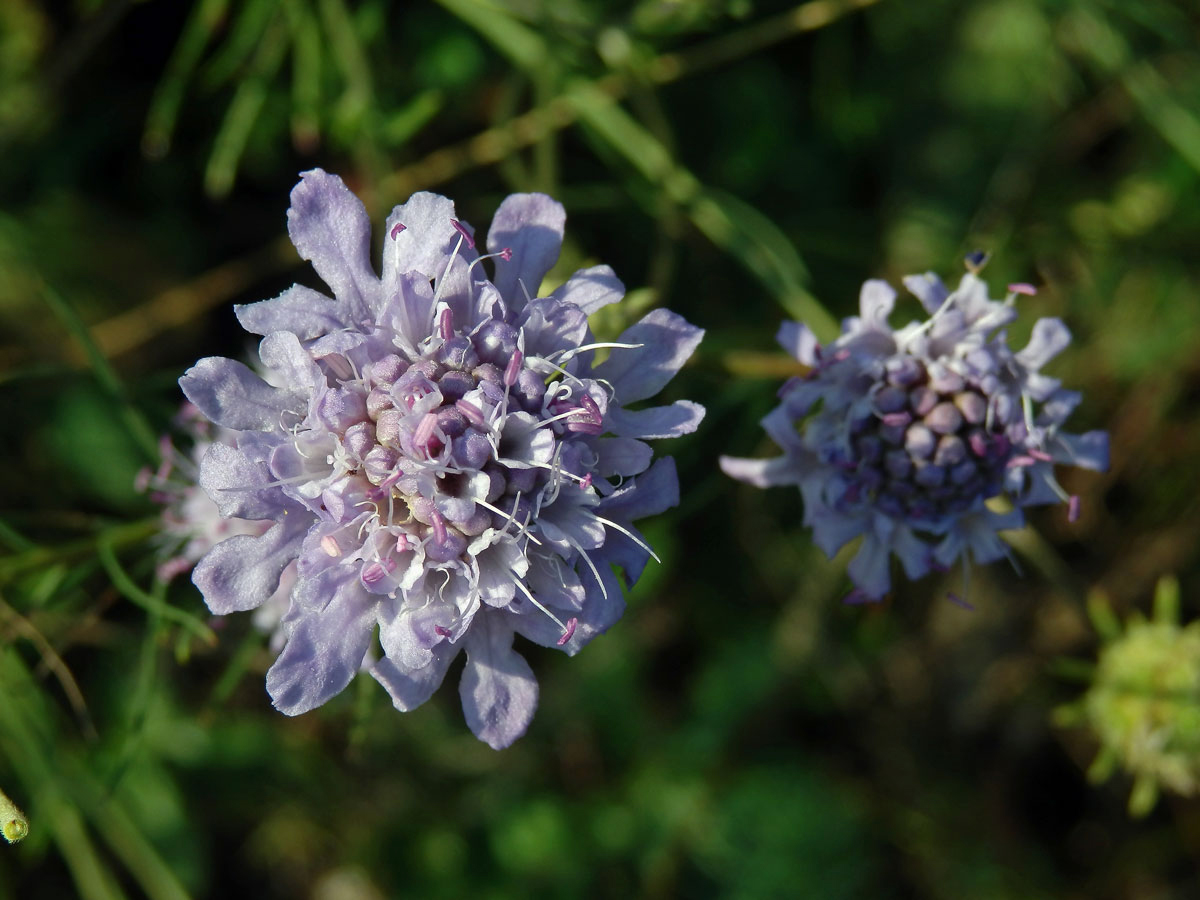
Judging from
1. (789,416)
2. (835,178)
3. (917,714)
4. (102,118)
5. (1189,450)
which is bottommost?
(917,714)

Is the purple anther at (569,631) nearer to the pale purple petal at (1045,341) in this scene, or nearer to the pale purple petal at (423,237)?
the pale purple petal at (423,237)

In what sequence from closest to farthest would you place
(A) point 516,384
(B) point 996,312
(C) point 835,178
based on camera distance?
1. (A) point 516,384
2. (B) point 996,312
3. (C) point 835,178

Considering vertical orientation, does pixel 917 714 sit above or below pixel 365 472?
below

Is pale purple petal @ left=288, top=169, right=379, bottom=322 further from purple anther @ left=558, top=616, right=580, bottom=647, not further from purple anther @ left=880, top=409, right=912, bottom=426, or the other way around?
purple anther @ left=880, top=409, right=912, bottom=426

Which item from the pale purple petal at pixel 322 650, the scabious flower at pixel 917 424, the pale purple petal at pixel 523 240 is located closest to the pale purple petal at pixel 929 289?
the scabious flower at pixel 917 424

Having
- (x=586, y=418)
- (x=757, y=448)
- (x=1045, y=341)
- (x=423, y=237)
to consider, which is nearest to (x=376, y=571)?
(x=586, y=418)

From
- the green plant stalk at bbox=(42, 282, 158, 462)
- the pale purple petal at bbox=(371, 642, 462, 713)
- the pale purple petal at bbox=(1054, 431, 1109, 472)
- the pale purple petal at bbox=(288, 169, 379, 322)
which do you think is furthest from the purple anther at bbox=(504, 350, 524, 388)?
the pale purple petal at bbox=(1054, 431, 1109, 472)

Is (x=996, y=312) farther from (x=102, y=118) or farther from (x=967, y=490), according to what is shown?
(x=102, y=118)

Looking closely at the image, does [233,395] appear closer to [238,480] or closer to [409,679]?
[238,480]

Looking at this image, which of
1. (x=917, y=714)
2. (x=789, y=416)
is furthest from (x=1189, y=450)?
(x=789, y=416)
